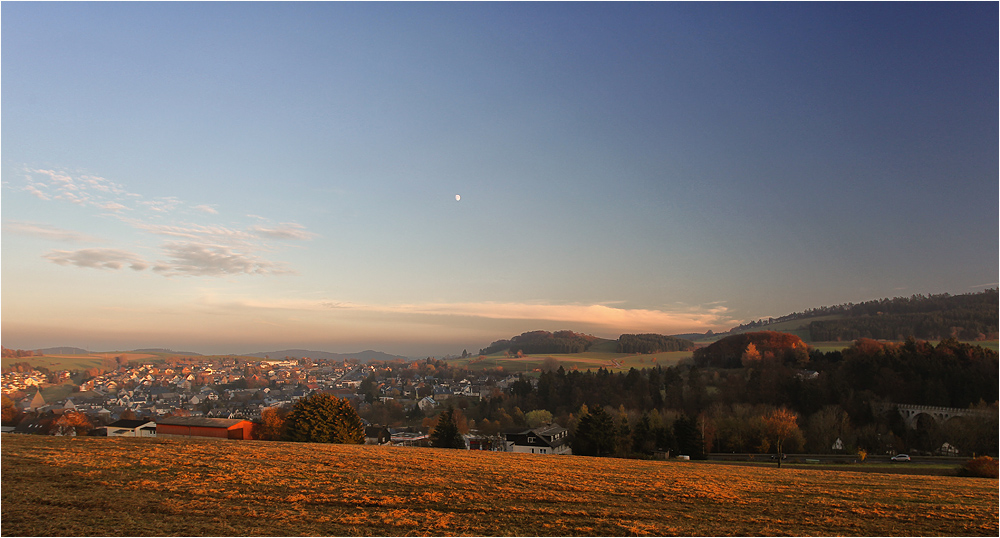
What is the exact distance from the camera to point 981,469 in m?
32.9

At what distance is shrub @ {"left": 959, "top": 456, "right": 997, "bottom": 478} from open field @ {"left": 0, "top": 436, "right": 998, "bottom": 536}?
9544mm

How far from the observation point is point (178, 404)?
132500 millimetres

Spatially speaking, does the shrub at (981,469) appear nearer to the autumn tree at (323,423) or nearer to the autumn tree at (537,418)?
the autumn tree at (323,423)

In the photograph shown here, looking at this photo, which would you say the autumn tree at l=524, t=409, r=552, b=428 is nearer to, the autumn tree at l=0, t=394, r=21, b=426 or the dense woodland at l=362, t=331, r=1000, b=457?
the dense woodland at l=362, t=331, r=1000, b=457

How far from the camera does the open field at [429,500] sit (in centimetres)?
1315

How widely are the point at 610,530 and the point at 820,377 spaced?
291 ft

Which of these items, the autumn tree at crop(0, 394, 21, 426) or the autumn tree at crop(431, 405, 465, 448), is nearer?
the autumn tree at crop(431, 405, 465, 448)

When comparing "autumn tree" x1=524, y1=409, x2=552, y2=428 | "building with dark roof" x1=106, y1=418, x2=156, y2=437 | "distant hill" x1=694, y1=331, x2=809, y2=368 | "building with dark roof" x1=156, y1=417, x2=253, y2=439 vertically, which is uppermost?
"distant hill" x1=694, y1=331, x2=809, y2=368

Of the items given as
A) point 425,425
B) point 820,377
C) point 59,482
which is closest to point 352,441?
point 59,482

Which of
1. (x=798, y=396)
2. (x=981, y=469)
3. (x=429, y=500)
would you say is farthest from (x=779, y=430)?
(x=429, y=500)

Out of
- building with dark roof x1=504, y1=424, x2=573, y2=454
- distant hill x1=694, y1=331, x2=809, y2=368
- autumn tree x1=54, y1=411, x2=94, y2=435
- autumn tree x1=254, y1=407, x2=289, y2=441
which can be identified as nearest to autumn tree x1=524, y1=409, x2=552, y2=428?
building with dark roof x1=504, y1=424, x2=573, y2=454

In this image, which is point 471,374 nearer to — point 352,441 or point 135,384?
point 135,384

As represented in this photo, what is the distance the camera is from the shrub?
107ft

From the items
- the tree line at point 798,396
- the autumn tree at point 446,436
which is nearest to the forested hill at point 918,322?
the tree line at point 798,396
